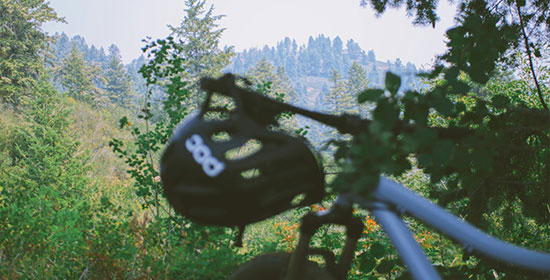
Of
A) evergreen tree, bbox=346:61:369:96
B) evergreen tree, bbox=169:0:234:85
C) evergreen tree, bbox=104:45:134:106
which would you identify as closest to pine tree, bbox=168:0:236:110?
evergreen tree, bbox=169:0:234:85

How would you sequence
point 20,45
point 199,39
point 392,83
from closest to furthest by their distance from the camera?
point 392,83 < point 20,45 < point 199,39

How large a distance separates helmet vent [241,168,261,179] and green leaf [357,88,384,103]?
0.88 ft

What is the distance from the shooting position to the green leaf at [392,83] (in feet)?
2.95

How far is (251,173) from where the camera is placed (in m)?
0.84

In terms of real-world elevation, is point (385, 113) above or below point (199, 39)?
below

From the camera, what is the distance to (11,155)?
19578mm

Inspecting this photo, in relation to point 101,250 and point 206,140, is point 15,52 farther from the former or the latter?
point 206,140

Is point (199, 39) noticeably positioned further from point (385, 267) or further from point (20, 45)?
point (385, 267)

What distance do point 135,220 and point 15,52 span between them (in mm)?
26782

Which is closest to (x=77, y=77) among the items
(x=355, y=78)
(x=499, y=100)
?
(x=499, y=100)

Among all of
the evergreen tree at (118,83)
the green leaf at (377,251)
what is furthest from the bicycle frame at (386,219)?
the evergreen tree at (118,83)

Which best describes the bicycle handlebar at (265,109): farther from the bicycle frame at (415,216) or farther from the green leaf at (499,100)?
the green leaf at (499,100)

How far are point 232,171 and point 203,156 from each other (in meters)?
0.07

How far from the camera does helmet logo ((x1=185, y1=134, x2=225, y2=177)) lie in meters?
0.77
